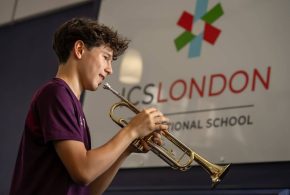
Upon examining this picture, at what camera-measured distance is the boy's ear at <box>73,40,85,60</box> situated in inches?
62.3

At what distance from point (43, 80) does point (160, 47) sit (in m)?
0.92

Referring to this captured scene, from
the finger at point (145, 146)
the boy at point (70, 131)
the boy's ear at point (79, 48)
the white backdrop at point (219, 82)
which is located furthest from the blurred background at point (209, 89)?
the boy's ear at point (79, 48)

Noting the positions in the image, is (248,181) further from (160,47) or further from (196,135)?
(160,47)

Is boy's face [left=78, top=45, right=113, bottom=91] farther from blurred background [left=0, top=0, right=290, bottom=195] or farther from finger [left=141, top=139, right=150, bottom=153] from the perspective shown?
blurred background [left=0, top=0, right=290, bottom=195]

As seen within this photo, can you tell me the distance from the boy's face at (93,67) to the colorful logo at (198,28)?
3.47 feet

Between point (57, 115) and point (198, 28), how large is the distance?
4.53 feet

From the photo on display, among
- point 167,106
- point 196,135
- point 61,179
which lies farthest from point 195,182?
point 61,179

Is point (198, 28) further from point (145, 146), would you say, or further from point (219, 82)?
point (145, 146)

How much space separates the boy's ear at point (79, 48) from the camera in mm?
1582

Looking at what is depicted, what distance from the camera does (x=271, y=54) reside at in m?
2.32

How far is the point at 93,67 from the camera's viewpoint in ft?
5.17

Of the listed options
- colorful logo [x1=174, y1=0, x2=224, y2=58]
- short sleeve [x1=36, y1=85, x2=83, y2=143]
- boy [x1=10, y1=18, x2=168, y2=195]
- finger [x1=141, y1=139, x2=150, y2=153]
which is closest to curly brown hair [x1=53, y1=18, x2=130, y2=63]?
boy [x1=10, y1=18, x2=168, y2=195]

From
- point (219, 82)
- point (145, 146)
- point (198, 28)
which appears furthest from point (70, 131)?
→ point (198, 28)

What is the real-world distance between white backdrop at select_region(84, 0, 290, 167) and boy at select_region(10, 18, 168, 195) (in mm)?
787
